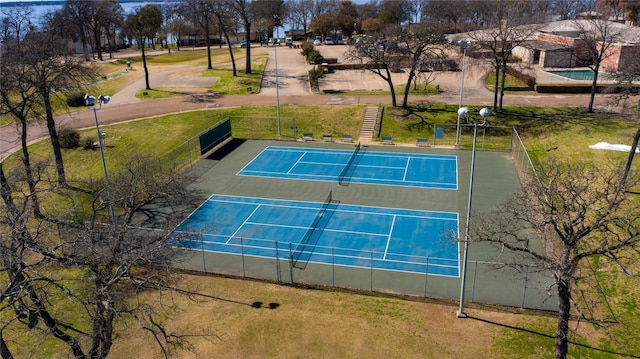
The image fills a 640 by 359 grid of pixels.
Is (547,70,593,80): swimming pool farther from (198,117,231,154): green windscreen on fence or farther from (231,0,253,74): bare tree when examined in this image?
(198,117,231,154): green windscreen on fence

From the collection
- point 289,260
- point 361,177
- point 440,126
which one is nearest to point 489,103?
point 440,126

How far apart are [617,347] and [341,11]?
112 m

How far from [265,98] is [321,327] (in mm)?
42934

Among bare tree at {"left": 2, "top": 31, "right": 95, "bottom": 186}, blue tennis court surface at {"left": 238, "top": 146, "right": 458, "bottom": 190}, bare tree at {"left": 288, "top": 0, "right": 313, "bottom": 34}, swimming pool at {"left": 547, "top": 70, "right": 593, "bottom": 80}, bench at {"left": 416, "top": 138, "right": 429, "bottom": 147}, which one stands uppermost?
bare tree at {"left": 288, "top": 0, "right": 313, "bottom": 34}

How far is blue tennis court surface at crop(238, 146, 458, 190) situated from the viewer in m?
38.1

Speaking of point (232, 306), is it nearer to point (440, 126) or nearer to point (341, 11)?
point (440, 126)

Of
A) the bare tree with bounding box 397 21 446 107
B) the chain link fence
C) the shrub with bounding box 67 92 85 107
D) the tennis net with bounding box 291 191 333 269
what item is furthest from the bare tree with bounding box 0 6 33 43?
the bare tree with bounding box 397 21 446 107

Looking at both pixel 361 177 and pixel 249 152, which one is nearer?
pixel 361 177

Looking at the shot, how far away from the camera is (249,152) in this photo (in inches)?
1770

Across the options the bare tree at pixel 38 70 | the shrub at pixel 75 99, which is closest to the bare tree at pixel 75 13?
the shrub at pixel 75 99

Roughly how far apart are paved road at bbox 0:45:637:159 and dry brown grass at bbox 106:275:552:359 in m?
28.1

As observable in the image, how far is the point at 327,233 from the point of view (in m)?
29.6

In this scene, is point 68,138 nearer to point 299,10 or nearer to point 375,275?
point 375,275

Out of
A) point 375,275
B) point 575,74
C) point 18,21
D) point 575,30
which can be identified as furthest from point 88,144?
point 575,30
